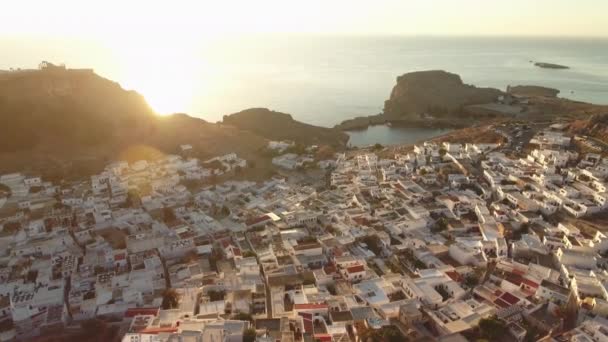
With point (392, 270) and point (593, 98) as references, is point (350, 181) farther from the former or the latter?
point (593, 98)

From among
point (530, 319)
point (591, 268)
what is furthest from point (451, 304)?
point (591, 268)

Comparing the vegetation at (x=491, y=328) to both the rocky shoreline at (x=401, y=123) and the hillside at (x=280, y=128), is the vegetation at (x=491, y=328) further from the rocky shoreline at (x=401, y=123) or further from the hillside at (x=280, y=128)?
the rocky shoreline at (x=401, y=123)

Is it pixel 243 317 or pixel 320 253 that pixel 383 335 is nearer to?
pixel 243 317

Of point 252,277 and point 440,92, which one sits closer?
point 252,277

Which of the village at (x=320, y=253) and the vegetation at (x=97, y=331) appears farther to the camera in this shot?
the vegetation at (x=97, y=331)

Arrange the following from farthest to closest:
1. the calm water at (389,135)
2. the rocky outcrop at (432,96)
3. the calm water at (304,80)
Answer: the calm water at (304,80) < the rocky outcrop at (432,96) < the calm water at (389,135)

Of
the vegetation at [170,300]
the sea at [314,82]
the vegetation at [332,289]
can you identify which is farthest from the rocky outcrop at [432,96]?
the vegetation at [170,300]

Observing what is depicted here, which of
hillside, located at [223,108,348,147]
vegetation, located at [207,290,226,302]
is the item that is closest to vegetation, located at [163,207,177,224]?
vegetation, located at [207,290,226,302]
